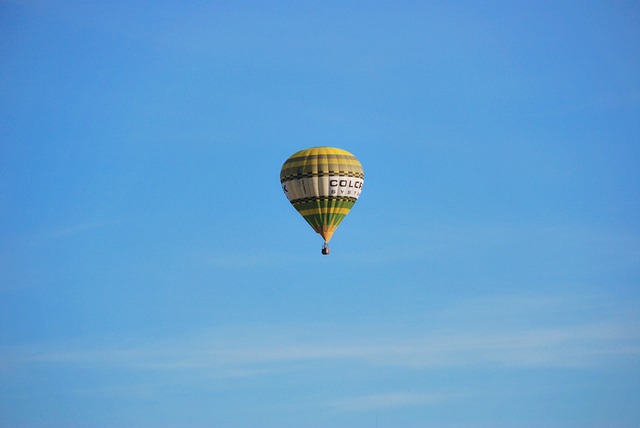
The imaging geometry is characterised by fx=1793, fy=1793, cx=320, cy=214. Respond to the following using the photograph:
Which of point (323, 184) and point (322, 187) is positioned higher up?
point (323, 184)

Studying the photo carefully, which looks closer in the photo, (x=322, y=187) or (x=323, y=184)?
(x=323, y=184)

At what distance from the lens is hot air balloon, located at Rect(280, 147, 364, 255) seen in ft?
521

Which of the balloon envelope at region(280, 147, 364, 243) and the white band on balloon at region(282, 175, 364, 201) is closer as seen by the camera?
the white band on balloon at region(282, 175, 364, 201)

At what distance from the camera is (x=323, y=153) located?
159 meters

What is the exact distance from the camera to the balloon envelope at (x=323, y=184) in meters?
159

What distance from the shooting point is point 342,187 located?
523 feet

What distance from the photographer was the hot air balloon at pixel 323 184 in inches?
6250

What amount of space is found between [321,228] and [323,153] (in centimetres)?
684

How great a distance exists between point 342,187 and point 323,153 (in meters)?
3.47

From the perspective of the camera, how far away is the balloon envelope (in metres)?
159

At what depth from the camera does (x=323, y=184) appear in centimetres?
15862

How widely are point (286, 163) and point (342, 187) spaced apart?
588 centimetres

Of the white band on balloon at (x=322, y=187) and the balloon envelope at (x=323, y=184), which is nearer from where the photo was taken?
the white band on balloon at (x=322, y=187)

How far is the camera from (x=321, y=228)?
160750mm
